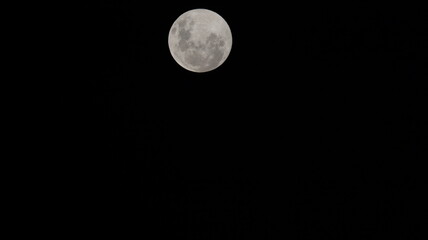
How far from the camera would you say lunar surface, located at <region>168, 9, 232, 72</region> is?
150 inches

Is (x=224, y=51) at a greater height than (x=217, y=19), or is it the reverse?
(x=217, y=19)

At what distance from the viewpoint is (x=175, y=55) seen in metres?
4.03

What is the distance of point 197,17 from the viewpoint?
3.90 m

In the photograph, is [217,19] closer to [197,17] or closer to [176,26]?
[197,17]

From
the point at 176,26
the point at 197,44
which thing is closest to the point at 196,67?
the point at 197,44

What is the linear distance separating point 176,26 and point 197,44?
1.35 ft

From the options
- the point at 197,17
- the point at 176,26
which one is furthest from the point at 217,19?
the point at 176,26

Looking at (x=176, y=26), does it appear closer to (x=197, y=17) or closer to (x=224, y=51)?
(x=197, y=17)

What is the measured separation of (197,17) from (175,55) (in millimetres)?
515

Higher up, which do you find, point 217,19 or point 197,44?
point 217,19

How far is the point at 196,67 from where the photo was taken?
396 cm

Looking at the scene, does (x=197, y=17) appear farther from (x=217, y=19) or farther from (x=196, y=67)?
(x=196, y=67)

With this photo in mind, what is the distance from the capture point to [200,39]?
3797 mm

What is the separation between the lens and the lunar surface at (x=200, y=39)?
3.82m
